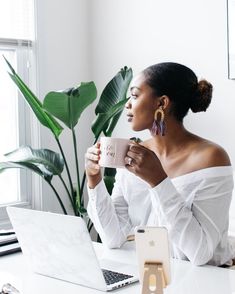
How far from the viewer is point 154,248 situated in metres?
0.96

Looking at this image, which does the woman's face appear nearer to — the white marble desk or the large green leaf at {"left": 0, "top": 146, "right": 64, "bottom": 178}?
the white marble desk

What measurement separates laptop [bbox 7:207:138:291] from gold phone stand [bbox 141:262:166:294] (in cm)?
24

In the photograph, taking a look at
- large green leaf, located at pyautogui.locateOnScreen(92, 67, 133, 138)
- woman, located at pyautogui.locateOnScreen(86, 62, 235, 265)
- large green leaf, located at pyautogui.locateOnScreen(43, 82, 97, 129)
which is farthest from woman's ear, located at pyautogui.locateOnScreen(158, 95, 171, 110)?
large green leaf, located at pyautogui.locateOnScreen(92, 67, 133, 138)

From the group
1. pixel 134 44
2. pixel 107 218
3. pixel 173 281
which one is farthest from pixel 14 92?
pixel 173 281

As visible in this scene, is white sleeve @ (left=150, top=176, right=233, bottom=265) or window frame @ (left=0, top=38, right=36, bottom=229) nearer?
white sleeve @ (left=150, top=176, right=233, bottom=265)

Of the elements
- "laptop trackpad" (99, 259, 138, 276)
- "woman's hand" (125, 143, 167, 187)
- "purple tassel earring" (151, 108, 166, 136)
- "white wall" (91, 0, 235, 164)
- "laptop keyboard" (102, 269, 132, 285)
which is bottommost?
"laptop trackpad" (99, 259, 138, 276)

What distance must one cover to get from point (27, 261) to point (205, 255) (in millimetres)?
488

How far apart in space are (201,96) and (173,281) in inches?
24.1

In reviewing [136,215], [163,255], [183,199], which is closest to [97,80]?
[136,215]

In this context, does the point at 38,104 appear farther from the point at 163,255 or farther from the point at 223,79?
the point at 163,255

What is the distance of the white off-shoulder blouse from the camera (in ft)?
4.46

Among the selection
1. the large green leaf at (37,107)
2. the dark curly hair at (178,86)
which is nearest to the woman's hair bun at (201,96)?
the dark curly hair at (178,86)

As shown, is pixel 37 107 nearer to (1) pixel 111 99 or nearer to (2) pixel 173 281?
(1) pixel 111 99

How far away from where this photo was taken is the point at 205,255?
1.38 meters
